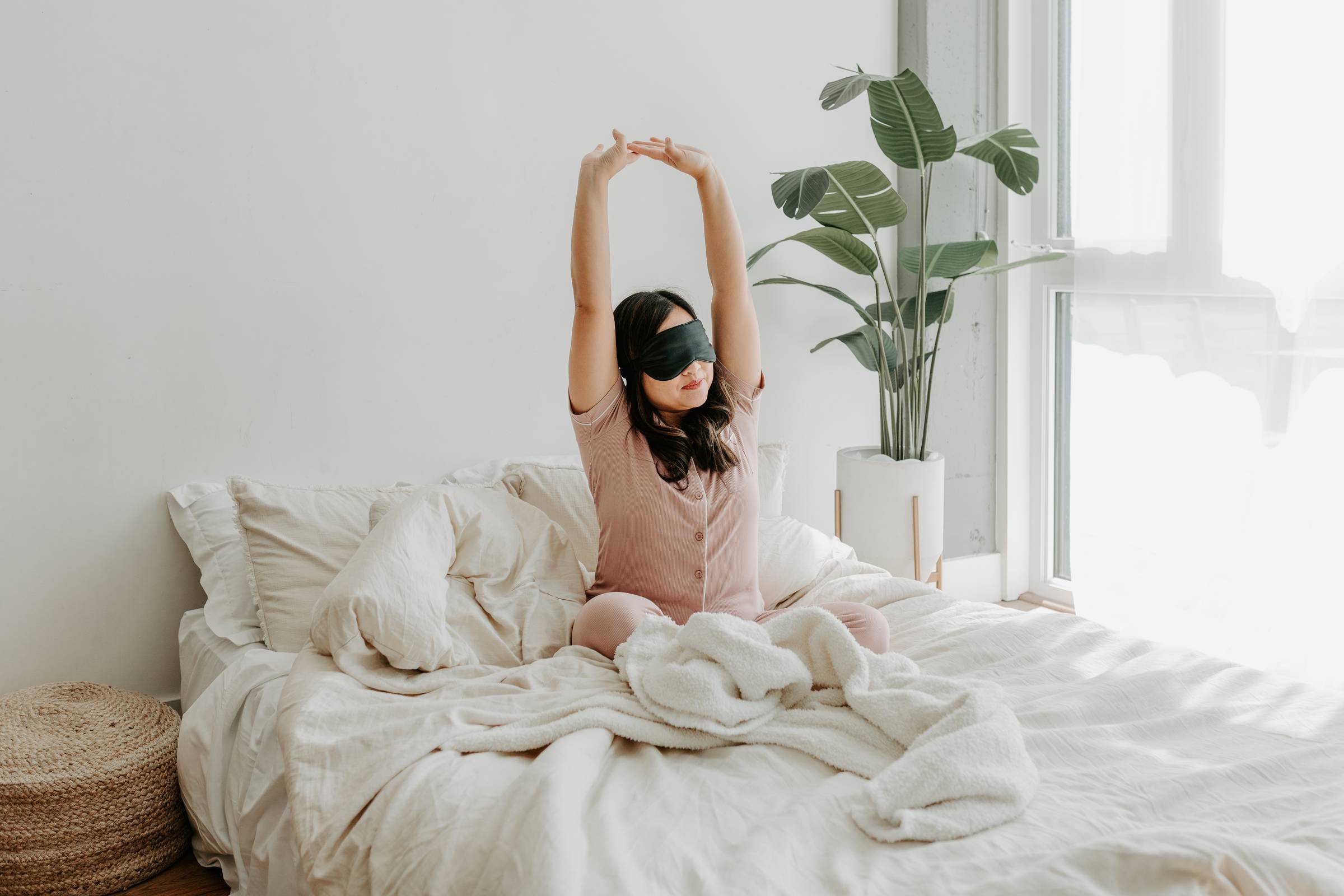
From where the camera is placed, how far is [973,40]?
3.12 meters

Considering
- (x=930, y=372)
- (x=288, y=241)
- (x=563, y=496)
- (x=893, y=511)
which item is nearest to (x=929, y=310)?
(x=930, y=372)

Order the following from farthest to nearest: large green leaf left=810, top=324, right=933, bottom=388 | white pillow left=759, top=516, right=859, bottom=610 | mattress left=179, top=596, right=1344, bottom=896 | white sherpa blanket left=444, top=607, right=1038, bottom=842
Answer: large green leaf left=810, top=324, right=933, bottom=388 → white pillow left=759, top=516, right=859, bottom=610 → white sherpa blanket left=444, top=607, right=1038, bottom=842 → mattress left=179, top=596, right=1344, bottom=896

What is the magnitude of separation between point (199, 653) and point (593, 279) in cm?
108

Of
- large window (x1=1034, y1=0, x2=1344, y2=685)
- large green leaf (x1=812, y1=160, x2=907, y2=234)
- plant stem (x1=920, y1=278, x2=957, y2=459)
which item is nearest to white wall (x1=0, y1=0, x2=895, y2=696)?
large green leaf (x1=812, y1=160, x2=907, y2=234)

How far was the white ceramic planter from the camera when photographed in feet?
9.02

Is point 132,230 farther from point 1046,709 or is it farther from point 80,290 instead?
point 1046,709

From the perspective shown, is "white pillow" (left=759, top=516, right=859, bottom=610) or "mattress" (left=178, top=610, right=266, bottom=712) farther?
"white pillow" (left=759, top=516, right=859, bottom=610)

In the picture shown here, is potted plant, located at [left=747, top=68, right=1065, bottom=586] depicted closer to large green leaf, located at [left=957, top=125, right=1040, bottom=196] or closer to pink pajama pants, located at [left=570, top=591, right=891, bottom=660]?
large green leaf, located at [left=957, top=125, right=1040, bottom=196]

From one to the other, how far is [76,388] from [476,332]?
863mm

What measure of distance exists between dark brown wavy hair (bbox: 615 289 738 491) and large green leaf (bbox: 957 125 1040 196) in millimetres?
1142


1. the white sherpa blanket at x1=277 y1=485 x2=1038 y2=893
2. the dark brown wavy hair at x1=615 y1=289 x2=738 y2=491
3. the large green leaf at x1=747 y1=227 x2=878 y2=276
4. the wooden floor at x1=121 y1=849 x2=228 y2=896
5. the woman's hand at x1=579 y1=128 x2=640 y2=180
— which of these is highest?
the woman's hand at x1=579 y1=128 x2=640 y2=180

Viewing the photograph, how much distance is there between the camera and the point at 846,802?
48.1 inches

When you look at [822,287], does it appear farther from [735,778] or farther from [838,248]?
[735,778]

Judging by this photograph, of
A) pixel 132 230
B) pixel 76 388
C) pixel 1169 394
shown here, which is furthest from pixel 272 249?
pixel 1169 394
